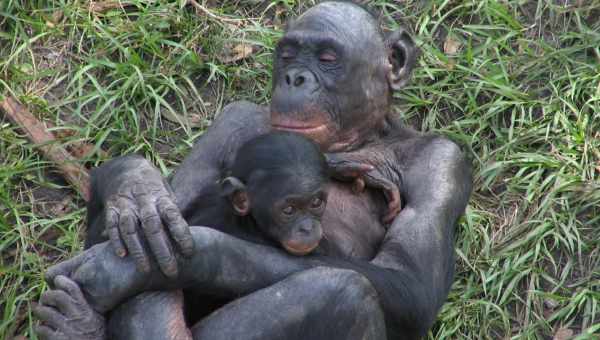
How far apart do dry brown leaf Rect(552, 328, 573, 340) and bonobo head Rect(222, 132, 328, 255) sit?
149cm

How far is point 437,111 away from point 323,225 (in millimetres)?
1644

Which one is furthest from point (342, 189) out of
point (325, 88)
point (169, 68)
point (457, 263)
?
point (169, 68)

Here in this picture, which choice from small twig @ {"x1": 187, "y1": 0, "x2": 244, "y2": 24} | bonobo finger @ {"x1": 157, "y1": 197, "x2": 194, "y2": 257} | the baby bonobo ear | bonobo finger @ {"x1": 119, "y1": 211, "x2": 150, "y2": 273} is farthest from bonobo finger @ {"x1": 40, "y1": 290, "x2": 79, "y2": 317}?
small twig @ {"x1": 187, "y1": 0, "x2": 244, "y2": 24}

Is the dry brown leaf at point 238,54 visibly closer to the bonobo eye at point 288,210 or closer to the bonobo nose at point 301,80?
the bonobo nose at point 301,80

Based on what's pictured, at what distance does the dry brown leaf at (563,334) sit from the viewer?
6077 mm

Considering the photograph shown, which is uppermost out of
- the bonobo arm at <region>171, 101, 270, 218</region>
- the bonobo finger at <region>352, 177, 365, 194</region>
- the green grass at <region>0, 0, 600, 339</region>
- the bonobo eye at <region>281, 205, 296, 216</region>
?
the bonobo eye at <region>281, 205, 296, 216</region>

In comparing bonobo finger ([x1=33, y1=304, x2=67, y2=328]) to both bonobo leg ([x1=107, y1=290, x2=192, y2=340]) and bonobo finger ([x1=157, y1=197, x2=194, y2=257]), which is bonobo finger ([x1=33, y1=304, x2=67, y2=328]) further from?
bonobo finger ([x1=157, y1=197, x2=194, y2=257])

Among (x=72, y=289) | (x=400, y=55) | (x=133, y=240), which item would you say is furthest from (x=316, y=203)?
(x=400, y=55)

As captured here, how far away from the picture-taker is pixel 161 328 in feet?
16.1

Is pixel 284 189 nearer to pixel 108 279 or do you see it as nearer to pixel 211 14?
pixel 108 279

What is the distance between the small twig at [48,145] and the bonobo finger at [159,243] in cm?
201

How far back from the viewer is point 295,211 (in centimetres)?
516

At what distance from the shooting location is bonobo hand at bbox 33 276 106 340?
4.93 meters

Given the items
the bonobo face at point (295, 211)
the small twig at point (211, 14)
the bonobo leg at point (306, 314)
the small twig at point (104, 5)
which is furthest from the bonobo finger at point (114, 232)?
the small twig at point (104, 5)
